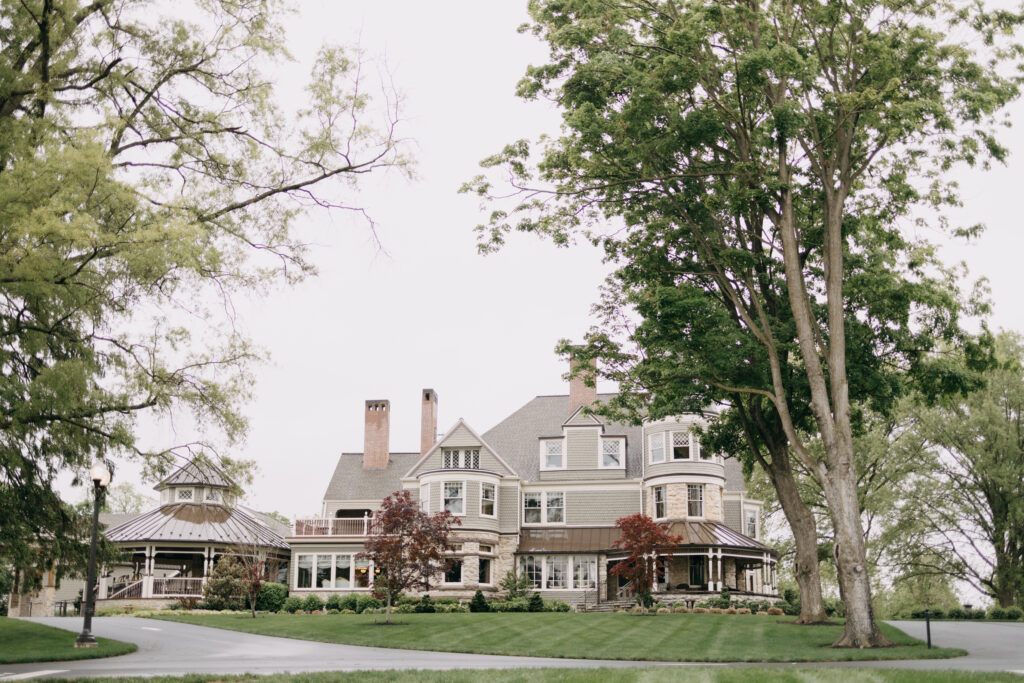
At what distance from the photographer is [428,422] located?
46312 mm

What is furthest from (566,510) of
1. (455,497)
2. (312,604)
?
(312,604)

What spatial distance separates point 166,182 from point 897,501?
35641 mm

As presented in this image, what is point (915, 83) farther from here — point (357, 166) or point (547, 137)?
point (357, 166)

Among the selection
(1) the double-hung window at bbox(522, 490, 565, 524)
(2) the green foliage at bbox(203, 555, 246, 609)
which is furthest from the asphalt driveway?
(1) the double-hung window at bbox(522, 490, 565, 524)

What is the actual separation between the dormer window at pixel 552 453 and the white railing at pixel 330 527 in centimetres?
902

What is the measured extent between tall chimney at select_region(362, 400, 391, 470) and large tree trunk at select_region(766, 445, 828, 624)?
26698 millimetres

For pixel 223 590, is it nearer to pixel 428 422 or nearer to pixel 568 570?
pixel 428 422

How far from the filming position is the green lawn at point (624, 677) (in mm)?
11344

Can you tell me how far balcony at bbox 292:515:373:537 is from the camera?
42.8 metres

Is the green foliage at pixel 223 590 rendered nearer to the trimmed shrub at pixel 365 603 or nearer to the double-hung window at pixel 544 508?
the trimmed shrub at pixel 365 603

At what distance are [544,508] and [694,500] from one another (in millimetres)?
7217

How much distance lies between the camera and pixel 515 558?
42094 millimetres

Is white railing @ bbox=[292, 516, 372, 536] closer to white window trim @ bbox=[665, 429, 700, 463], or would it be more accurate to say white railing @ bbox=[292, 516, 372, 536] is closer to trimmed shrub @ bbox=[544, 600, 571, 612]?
trimmed shrub @ bbox=[544, 600, 571, 612]

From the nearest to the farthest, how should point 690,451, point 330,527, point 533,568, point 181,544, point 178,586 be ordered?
1. point 178,586
2. point 181,544
3. point 690,451
4. point 533,568
5. point 330,527
